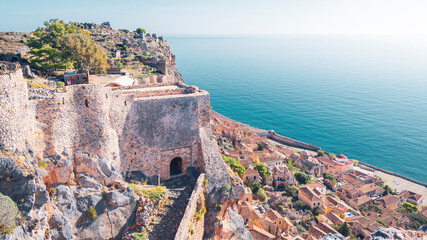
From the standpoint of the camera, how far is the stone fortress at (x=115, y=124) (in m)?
14.5

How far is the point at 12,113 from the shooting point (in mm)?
13773

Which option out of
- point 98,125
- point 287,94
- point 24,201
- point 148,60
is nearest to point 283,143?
point 148,60

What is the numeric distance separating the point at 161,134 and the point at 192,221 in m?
6.77

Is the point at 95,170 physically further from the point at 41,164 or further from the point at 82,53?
the point at 82,53

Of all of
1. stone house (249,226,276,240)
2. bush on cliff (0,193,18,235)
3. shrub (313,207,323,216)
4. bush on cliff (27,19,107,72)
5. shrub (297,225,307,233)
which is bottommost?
shrub (313,207,323,216)

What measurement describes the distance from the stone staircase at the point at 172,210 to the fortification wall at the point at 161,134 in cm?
136

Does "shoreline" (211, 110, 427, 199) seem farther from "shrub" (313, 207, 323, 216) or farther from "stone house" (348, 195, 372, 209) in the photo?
"shrub" (313, 207, 323, 216)

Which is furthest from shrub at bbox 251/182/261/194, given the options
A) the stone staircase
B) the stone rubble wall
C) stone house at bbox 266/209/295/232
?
the stone rubble wall

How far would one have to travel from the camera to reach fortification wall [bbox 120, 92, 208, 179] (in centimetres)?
2039

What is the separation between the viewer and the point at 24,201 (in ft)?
44.3

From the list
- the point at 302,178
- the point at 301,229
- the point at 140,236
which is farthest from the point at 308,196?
the point at 140,236

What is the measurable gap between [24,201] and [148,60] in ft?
161

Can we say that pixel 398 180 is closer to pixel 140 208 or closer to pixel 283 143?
pixel 283 143

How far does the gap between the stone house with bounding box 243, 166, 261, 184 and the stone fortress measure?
23745 millimetres
